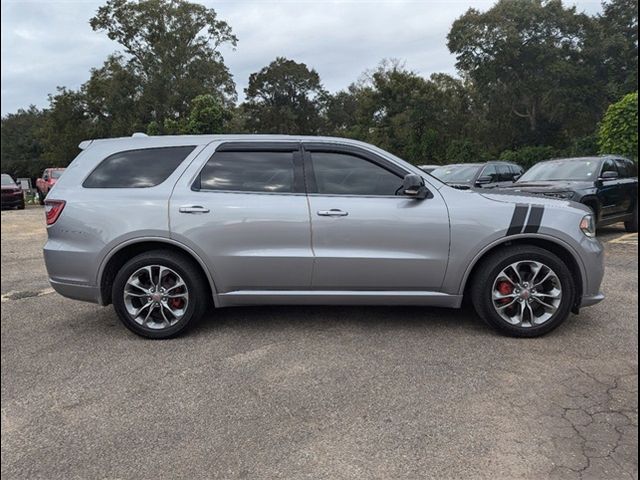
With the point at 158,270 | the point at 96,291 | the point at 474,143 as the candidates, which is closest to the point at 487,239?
the point at 158,270

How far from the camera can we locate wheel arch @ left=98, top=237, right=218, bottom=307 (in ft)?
13.2

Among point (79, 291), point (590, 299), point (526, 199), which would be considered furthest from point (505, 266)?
point (79, 291)

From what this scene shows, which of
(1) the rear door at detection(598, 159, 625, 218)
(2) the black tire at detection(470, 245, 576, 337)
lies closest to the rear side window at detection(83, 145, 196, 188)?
(2) the black tire at detection(470, 245, 576, 337)

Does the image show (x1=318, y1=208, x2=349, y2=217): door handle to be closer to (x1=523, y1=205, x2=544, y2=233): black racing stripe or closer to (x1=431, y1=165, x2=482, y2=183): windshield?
(x1=523, y1=205, x2=544, y2=233): black racing stripe

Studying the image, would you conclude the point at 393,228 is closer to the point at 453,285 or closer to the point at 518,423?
the point at 453,285

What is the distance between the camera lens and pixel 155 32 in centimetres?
3316

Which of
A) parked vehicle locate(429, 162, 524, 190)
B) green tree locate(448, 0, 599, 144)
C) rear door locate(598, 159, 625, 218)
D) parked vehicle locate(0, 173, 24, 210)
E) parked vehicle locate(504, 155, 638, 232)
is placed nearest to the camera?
parked vehicle locate(504, 155, 638, 232)

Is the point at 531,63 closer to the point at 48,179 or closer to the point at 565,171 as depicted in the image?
the point at 565,171

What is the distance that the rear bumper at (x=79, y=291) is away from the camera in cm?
409

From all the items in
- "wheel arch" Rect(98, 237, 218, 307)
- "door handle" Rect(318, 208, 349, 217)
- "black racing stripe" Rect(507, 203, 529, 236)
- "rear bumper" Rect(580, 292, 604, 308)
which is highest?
"door handle" Rect(318, 208, 349, 217)

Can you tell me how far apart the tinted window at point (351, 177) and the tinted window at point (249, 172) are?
269mm

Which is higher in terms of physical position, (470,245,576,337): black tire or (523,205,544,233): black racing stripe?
(523,205,544,233): black racing stripe

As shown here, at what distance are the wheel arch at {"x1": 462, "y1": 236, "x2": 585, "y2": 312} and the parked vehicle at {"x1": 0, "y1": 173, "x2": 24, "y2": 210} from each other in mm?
21288

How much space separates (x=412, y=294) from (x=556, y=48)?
1486cm
